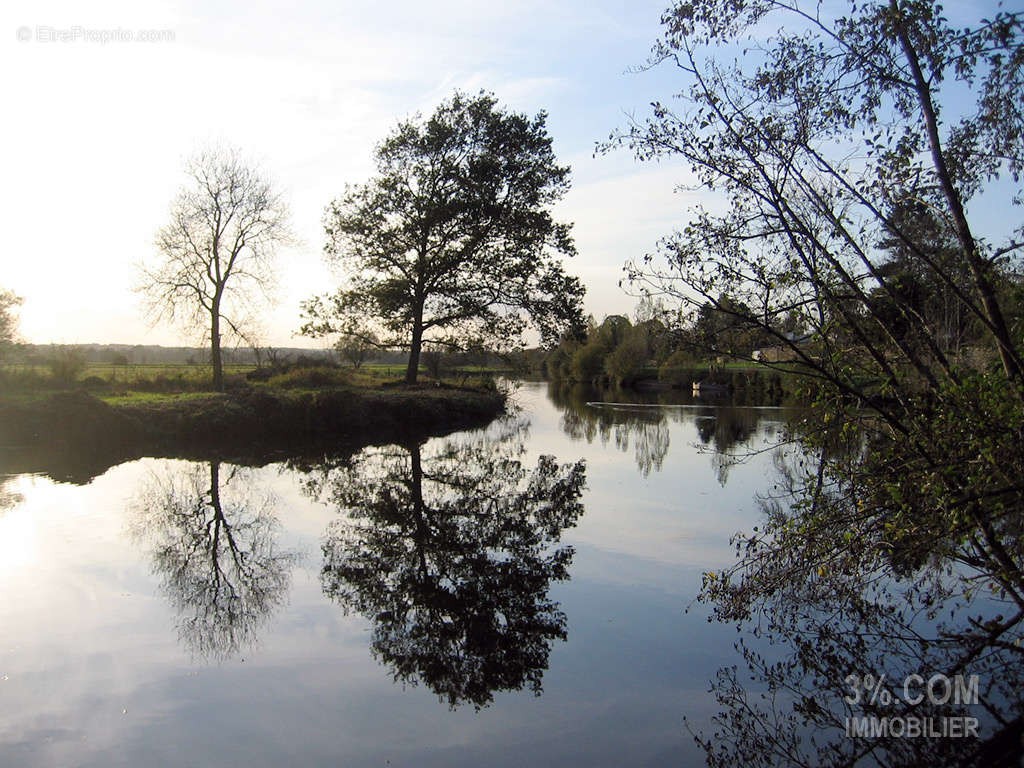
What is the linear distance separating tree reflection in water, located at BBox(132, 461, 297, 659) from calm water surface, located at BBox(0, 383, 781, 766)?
4cm

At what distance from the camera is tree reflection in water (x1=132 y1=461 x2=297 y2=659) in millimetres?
6426

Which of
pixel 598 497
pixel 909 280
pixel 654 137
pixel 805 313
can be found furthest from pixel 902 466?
pixel 598 497

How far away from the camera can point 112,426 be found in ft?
58.3

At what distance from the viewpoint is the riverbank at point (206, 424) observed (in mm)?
16844

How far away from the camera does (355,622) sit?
21.2 ft

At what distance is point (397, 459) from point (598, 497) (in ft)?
19.8

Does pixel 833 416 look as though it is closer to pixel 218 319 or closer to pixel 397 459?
pixel 397 459

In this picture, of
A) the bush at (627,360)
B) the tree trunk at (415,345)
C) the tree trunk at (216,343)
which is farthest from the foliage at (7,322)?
the bush at (627,360)

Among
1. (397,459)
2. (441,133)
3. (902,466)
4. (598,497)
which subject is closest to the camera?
(902,466)

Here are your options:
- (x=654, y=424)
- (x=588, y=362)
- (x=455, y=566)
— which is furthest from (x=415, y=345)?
(x=588, y=362)

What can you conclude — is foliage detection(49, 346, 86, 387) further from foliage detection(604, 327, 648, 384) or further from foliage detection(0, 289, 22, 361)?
foliage detection(604, 327, 648, 384)

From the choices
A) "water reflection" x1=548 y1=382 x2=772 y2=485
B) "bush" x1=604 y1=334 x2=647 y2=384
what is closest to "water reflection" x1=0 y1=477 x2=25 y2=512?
"water reflection" x1=548 y1=382 x2=772 y2=485

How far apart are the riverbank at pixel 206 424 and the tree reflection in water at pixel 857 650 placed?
12700 mm

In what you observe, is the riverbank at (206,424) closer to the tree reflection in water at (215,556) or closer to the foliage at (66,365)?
the tree reflection in water at (215,556)
